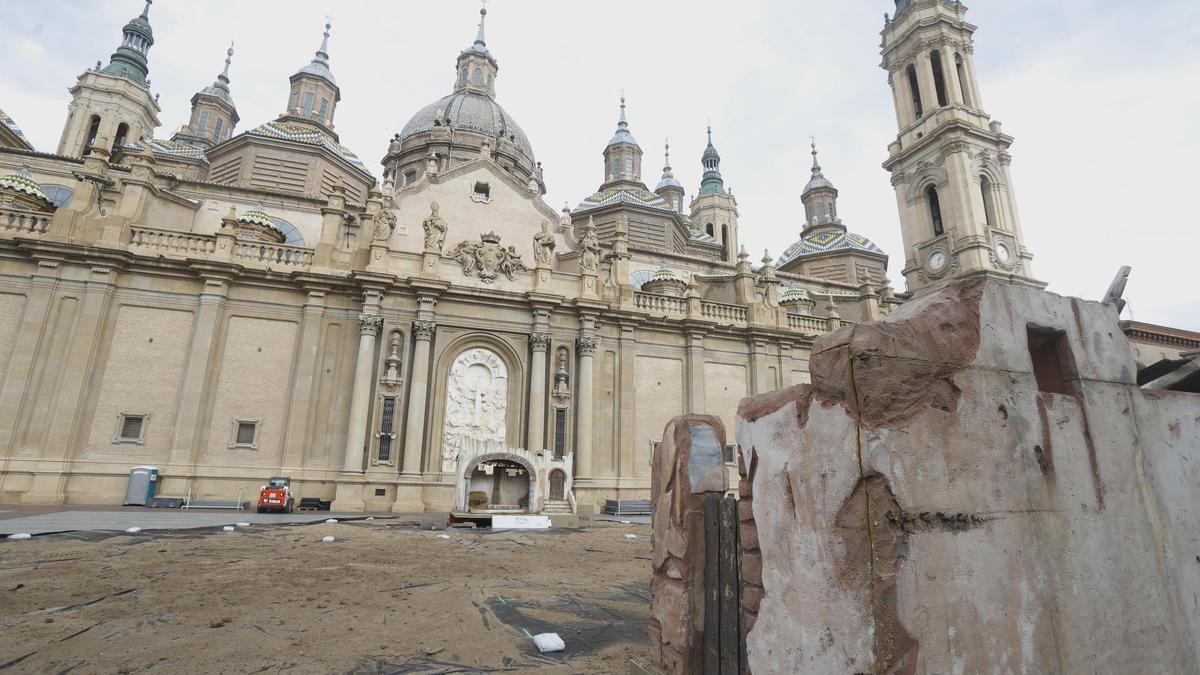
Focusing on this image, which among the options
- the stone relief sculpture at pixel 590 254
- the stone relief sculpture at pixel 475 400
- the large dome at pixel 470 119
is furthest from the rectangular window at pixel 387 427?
the large dome at pixel 470 119

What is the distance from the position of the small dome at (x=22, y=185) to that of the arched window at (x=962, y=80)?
185 feet

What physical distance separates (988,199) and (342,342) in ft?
136

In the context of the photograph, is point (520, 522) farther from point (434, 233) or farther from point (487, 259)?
point (434, 233)

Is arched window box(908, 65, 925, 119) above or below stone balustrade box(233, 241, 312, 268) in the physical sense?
above

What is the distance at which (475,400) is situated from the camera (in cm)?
2431

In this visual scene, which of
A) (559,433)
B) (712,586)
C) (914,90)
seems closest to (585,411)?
(559,433)

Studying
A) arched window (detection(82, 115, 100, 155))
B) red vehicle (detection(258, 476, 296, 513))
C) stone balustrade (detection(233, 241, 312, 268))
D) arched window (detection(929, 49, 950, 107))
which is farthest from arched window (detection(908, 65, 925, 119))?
arched window (detection(82, 115, 100, 155))

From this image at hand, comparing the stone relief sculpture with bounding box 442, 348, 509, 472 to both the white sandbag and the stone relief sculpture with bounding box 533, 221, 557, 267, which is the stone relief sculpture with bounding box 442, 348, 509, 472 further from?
the white sandbag

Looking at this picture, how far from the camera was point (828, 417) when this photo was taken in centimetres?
300

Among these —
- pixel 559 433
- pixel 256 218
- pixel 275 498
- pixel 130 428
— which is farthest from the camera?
pixel 256 218

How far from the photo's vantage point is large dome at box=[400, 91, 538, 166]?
46938 mm

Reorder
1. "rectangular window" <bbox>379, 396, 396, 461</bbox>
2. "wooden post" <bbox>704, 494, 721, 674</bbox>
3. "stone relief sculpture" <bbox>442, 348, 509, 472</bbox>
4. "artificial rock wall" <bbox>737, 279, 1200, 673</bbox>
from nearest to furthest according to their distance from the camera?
"artificial rock wall" <bbox>737, 279, 1200, 673</bbox> < "wooden post" <bbox>704, 494, 721, 674</bbox> < "rectangular window" <bbox>379, 396, 396, 461</bbox> < "stone relief sculpture" <bbox>442, 348, 509, 472</bbox>

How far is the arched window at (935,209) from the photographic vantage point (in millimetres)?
39969

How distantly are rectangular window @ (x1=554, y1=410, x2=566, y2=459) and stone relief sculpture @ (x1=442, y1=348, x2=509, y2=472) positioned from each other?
7.27ft
